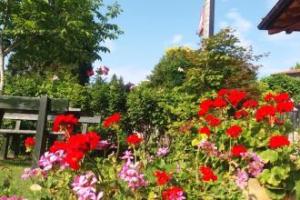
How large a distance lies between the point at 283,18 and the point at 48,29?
1416 centimetres

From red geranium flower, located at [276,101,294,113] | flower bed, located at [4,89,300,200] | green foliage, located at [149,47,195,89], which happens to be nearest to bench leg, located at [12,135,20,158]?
Answer: flower bed, located at [4,89,300,200]

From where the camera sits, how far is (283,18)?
10.9 metres

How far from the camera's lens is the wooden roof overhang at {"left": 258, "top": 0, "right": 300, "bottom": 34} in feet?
33.4

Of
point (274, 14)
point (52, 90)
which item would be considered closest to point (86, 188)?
point (274, 14)

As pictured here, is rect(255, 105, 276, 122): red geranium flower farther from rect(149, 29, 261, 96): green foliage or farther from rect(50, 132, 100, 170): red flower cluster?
rect(149, 29, 261, 96): green foliage

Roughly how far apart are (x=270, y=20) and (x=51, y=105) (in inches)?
184

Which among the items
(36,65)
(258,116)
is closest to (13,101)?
(258,116)

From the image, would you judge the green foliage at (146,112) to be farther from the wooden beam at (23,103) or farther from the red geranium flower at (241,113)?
the red geranium flower at (241,113)

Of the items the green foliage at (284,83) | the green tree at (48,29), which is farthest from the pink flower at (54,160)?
the green foliage at (284,83)

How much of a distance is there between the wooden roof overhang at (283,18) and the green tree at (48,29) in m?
13.0

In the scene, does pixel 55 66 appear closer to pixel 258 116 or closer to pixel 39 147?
pixel 39 147

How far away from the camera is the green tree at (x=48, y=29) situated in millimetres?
23016

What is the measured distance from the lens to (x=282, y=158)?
5.20 m

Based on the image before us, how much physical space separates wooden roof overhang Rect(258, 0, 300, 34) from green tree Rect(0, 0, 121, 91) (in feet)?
42.7
